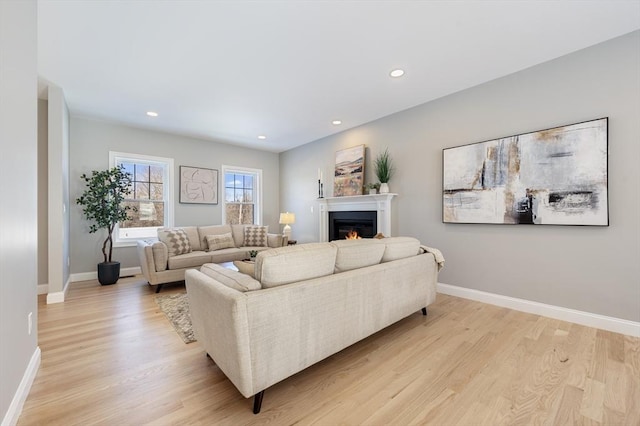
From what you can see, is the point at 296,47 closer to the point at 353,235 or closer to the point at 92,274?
the point at 353,235

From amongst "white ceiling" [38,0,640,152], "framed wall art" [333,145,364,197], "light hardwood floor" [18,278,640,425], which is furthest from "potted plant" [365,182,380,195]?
"light hardwood floor" [18,278,640,425]

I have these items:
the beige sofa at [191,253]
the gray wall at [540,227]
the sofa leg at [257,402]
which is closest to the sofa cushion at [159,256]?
the beige sofa at [191,253]

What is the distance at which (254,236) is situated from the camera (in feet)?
17.2

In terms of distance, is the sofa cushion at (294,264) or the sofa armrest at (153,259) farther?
the sofa armrest at (153,259)

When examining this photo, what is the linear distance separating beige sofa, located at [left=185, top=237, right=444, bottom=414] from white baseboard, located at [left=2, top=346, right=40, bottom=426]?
0.91 m

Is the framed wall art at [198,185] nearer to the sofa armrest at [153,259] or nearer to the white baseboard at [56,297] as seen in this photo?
the sofa armrest at [153,259]

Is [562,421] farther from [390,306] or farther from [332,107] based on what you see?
[332,107]

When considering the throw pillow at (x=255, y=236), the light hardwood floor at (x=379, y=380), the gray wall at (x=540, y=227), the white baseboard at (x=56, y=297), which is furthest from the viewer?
the throw pillow at (x=255, y=236)

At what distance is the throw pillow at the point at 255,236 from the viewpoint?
17.1 ft

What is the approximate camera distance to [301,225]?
6098 millimetres

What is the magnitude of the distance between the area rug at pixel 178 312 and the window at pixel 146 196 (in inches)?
81.1

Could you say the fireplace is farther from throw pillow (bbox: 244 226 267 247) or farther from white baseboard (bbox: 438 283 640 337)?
white baseboard (bbox: 438 283 640 337)

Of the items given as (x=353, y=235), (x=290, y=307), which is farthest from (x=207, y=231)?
(x=290, y=307)

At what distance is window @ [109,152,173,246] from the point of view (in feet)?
15.9
